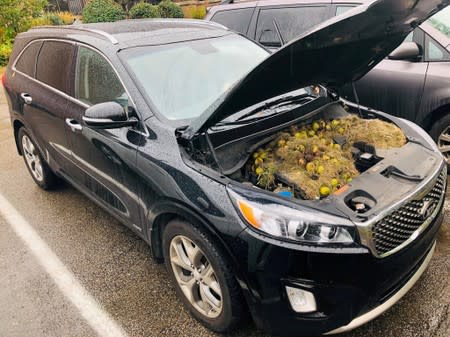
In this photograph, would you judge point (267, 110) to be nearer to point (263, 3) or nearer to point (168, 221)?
point (168, 221)

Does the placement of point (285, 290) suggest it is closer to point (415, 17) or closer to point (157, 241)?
point (157, 241)

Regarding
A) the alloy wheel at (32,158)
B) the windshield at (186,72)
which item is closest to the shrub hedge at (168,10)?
the alloy wheel at (32,158)

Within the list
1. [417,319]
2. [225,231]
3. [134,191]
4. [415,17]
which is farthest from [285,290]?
[415,17]

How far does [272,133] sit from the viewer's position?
2744 mm

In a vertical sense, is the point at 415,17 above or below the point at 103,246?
above

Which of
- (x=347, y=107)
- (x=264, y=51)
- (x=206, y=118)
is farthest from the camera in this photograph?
(x=264, y=51)

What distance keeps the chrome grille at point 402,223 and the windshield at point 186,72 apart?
4.09 feet

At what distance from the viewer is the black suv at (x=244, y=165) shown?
196 centimetres

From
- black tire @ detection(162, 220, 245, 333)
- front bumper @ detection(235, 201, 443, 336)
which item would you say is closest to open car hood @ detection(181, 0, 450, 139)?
black tire @ detection(162, 220, 245, 333)

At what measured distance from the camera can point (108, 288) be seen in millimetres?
2955

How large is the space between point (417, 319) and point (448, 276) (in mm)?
505

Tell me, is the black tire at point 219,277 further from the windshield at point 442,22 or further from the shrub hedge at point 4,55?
the shrub hedge at point 4,55

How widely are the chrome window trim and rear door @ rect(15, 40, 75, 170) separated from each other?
261 centimetres

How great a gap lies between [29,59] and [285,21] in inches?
118
